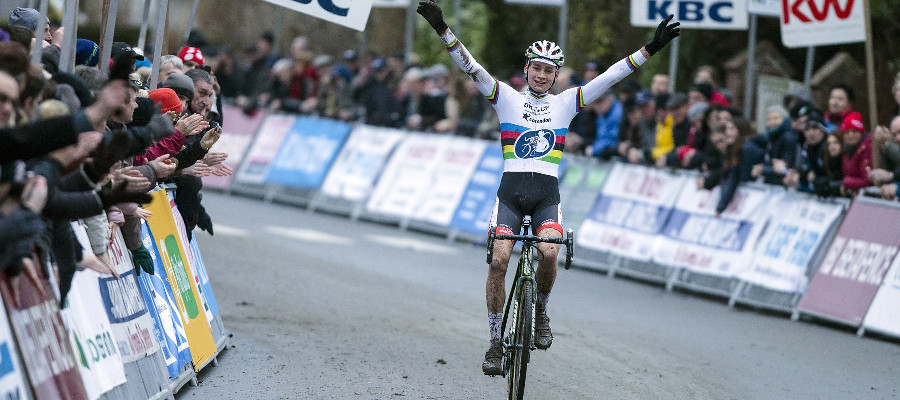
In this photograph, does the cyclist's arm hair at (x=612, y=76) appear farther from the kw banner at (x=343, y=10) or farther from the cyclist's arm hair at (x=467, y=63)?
the kw banner at (x=343, y=10)

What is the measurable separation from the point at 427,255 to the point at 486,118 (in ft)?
13.3

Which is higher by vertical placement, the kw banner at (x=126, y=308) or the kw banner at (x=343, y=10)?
the kw banner at (x=343, y=10)

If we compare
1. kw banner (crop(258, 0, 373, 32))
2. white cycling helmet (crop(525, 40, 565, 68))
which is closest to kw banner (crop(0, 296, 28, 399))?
white cycling helmet (crop(525, 40, 565, 68))

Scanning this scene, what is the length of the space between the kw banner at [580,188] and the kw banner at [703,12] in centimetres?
199

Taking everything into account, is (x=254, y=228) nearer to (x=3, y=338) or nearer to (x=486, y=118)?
(x=486, y=118)

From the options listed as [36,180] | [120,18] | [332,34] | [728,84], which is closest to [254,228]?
[728,84]

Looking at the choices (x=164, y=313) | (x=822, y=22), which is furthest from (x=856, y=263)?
(x=164, y=313)

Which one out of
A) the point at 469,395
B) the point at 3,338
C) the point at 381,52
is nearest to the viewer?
the point at 3,338

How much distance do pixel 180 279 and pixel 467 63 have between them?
2.37 m

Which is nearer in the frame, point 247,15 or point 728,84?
point 728,84

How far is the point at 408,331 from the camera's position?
1159 centimetres

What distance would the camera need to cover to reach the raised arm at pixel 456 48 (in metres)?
8.95

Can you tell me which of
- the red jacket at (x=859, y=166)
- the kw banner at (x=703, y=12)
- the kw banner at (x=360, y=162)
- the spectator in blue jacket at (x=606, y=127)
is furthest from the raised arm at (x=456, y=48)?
the kw banner at (x=360, y=162)

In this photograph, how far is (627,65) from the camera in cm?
950
